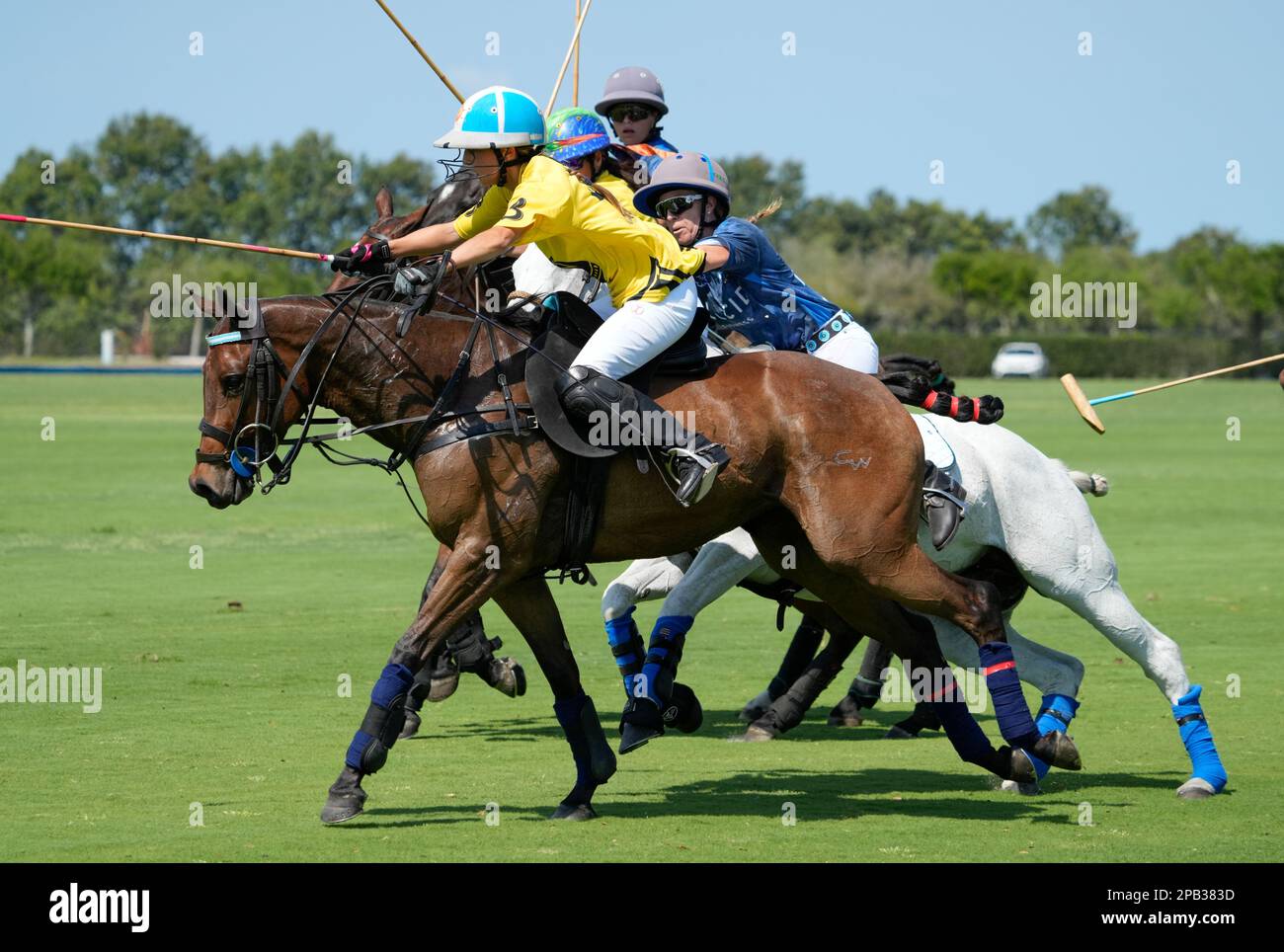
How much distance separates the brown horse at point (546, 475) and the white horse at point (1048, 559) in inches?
24.2

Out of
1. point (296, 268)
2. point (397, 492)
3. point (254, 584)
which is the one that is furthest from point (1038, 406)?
point (296, 268)

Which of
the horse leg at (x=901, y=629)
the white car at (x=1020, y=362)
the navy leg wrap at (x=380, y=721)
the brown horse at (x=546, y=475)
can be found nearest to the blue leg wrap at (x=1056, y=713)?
the horse leg at (x=901, y=629)

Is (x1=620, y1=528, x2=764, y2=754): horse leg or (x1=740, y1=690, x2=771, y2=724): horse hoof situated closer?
(x1=620, y1=528, x2=764, y2=754): horse leg

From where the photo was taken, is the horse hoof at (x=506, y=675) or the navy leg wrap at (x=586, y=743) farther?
the horse hoof at (x=506, y=675)

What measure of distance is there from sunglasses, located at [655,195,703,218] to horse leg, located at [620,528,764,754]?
5.68 feet

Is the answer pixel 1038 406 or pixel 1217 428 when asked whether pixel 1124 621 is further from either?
pixel 1038 406

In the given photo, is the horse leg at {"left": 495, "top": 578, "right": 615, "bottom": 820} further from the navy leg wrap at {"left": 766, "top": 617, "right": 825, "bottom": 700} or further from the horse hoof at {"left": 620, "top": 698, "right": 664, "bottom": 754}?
the navy leg wrap at {"left": 766, "top": 617, "right": 825, "bottom": 700}

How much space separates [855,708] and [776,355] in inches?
142

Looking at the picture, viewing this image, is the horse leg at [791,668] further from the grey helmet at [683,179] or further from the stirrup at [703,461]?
the stirrup at [703,461]

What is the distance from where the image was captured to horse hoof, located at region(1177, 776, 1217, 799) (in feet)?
27.9

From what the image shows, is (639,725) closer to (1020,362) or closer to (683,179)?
(683,179)

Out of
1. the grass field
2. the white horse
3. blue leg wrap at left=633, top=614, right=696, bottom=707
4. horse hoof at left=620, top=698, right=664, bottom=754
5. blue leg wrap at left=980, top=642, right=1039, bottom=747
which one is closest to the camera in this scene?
the grass field

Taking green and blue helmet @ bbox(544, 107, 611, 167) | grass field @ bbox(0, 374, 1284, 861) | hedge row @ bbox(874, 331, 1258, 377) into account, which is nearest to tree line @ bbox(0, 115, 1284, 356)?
hedge row @ bbox(874, 331, 1258, 377)

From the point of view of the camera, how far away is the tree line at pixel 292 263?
97188 millimetres
